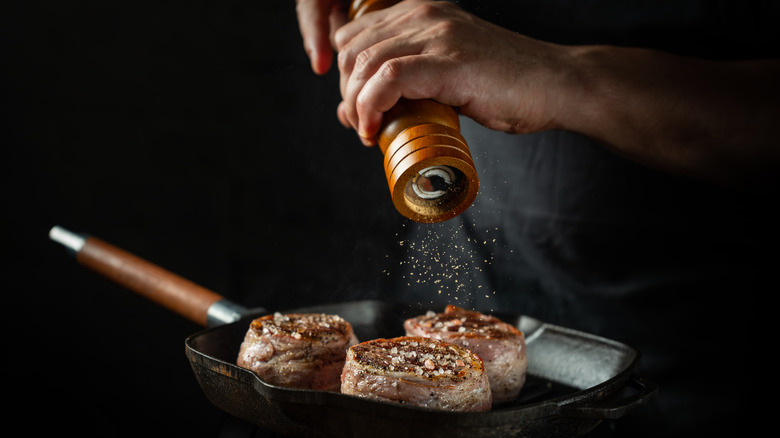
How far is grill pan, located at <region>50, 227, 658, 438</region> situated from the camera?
83 centimetres

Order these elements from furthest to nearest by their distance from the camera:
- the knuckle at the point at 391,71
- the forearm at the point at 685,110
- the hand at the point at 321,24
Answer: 1. the hand at the point at 321,24
2. the forearm at the point at 685,110
3. the knuckle at the point at 391,71

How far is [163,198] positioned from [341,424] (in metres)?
1.72

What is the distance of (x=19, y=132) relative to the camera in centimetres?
219

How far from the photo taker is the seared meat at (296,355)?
3.60 feet

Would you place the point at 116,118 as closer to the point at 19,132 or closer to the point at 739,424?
Answer: the point at 19,132

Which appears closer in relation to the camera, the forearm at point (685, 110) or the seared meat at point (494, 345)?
the seared meat at point (494, 345)

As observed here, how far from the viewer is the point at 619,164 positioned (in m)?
1.63

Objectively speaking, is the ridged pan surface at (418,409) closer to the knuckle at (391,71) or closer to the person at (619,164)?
the person at (619,164)

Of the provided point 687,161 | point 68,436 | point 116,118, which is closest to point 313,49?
point 687,161

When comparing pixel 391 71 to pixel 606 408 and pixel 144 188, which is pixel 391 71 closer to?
pixel 606 408

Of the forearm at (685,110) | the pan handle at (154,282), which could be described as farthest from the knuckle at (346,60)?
the pan handle at (154,282)

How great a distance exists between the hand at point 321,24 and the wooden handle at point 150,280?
629mm

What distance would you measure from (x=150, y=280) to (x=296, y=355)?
0.65 meters

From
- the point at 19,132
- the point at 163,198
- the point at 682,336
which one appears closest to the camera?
the point at 682,336
